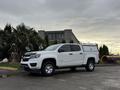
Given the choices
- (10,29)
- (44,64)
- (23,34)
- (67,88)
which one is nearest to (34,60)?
(44,64)

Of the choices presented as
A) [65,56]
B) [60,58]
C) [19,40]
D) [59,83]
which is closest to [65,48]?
[65,56]

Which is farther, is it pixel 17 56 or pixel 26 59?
pixel 17 56

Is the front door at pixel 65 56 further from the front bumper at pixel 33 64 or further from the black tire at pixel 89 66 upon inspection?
the black tire at pixel 89 66

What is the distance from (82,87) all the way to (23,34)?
48.2 feet

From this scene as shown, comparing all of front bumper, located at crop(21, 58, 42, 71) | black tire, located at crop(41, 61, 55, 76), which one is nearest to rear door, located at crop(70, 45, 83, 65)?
black tire, located at crop(41, 61, 55, 76)

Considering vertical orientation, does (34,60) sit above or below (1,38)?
below

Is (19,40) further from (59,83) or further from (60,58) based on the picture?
(59,83)

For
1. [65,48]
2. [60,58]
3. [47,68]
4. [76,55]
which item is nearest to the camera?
[47,68]

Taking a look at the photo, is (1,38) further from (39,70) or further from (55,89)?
(55,89)

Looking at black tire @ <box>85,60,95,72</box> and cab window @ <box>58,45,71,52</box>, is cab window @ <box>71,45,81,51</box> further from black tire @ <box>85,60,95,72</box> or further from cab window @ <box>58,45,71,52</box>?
black tire @ <box>85,60,95,72</box>

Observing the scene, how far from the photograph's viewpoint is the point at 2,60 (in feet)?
85.5

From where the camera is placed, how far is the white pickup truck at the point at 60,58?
14461mm

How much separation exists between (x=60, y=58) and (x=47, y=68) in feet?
3.94

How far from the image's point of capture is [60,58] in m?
15.4
